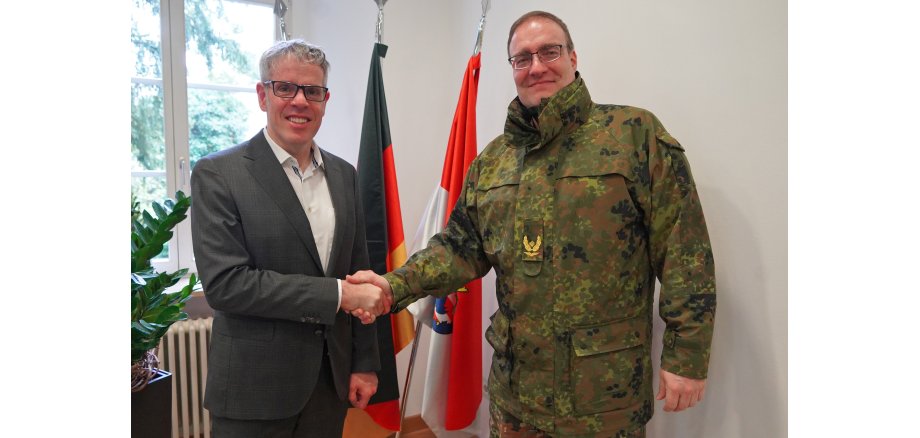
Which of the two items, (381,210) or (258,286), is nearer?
(258,286)

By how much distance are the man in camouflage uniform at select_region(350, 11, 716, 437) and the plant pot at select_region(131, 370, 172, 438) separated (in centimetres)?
119

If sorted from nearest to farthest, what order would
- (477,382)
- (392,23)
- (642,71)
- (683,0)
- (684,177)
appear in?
(684,177) < (683,0) < (642,71) < (477,382) < (392,23)

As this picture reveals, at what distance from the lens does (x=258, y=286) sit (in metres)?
1.35

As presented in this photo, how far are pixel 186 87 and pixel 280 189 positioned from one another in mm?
1756

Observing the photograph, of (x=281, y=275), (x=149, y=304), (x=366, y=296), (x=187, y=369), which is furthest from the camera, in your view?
(x=187, y=369)

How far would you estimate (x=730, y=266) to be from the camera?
150 centimetres

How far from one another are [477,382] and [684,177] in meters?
1.38

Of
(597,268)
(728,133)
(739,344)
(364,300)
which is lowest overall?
(739,344)

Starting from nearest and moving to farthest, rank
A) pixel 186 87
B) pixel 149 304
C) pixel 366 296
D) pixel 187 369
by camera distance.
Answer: pixel 366 296 → pixel 149 304 → pixel 187 369 → pixel 186 87

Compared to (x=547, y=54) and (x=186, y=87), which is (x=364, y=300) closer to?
(x=547, y=54)

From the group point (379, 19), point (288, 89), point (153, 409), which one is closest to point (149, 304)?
point (153, 409)

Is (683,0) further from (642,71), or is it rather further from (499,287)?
(499,287)

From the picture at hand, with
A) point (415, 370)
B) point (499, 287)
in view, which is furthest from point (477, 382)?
point (499, 287)

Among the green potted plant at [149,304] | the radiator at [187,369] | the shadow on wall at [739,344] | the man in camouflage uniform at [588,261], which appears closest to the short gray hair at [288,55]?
the green potted plant at [149,304]
